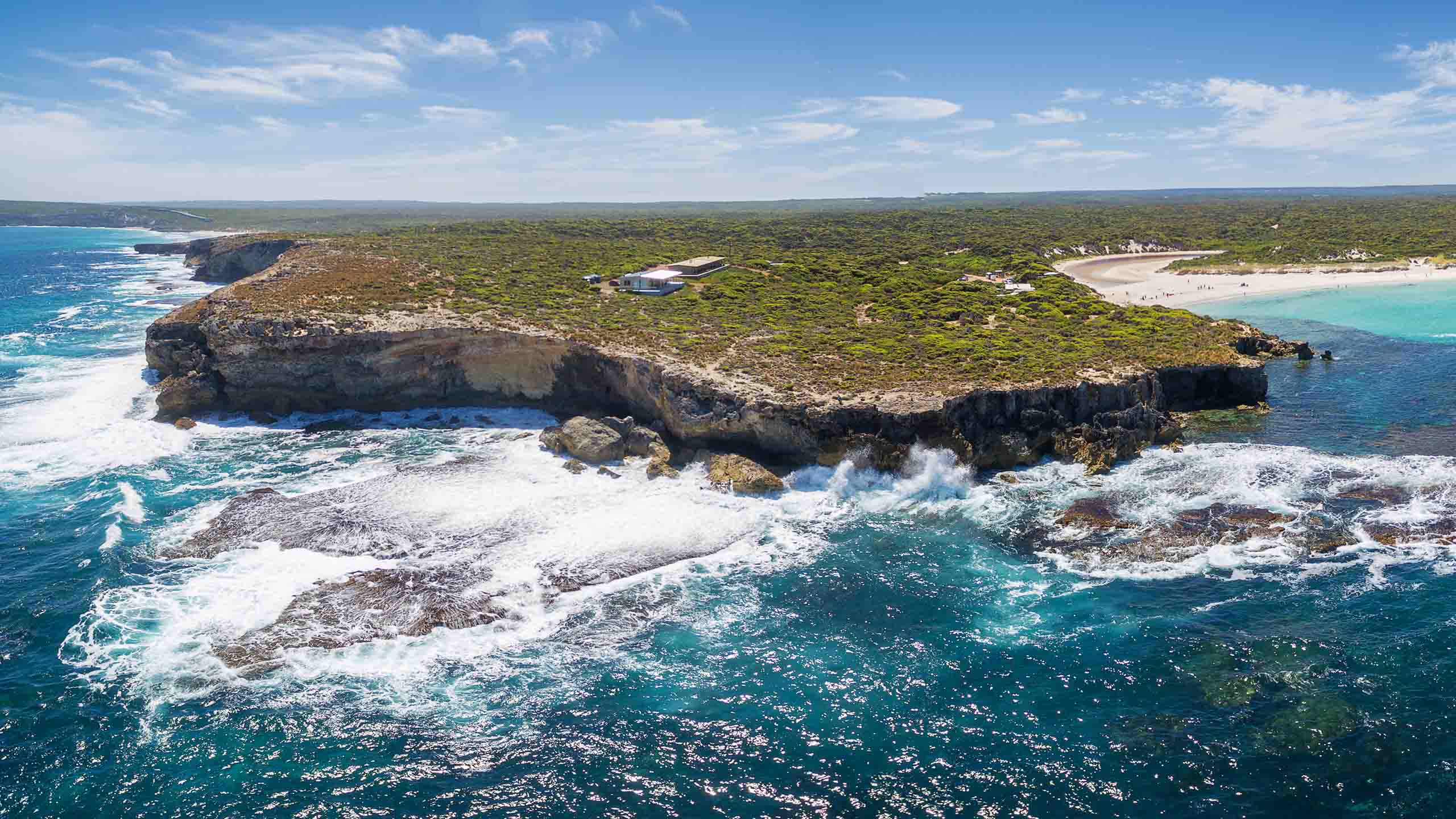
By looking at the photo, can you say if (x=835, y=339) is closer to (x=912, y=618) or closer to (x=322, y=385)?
(x=912, y=618)

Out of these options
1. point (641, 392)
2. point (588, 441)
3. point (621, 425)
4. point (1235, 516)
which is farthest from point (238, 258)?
point (1235, 516)

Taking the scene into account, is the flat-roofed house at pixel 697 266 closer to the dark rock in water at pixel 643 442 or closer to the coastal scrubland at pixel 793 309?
the coastal scrubland at pixel 793 309

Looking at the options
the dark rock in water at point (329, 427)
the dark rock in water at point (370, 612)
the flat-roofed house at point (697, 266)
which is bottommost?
the dark rock in water at point (370, 612)

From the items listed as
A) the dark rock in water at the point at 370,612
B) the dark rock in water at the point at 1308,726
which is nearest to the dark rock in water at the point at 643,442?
the dark rock in water at the point at 370,612

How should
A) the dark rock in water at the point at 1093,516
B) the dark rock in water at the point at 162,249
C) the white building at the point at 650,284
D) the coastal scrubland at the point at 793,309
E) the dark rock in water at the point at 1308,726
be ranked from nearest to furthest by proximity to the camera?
the dark rock in water at the point at 1308,726 → the dark rock in water at the point at 1093,516 → the coastal scrubland at the point at 793,309 → the white building at the point at 650,284 → the dark rock in water at the point at 162,249

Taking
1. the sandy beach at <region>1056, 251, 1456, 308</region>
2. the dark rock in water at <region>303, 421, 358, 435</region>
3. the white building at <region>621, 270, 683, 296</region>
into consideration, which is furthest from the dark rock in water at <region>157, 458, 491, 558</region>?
the sandy beach at <region>1056, 251, 1456, 308</region>

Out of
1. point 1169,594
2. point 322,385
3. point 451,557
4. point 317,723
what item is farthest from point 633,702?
point 322,385
